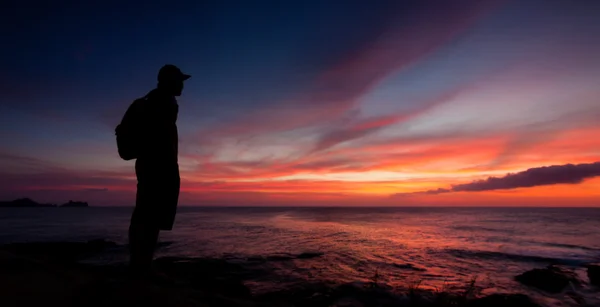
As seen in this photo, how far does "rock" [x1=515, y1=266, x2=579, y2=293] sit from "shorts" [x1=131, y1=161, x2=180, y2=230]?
1441 cm

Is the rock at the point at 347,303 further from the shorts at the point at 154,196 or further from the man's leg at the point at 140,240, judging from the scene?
the shorts at the point at 154,196

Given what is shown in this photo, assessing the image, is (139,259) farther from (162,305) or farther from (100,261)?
(100,261)

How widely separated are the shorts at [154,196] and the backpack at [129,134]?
0.68 ft

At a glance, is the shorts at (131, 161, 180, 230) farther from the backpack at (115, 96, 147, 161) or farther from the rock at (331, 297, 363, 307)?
the rock at (331, 297, 363, 307)

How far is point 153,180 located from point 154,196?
0.75ft

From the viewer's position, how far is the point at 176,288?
4805mm

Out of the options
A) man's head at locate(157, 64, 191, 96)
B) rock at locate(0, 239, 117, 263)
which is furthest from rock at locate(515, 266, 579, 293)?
rock at locate(0, 239, 117, 263)

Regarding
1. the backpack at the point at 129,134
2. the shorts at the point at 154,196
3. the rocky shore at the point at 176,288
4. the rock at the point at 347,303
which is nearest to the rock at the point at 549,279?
the rocky shore at the point at 176,288

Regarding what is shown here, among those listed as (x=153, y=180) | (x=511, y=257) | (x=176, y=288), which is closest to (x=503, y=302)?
(x=176, y=288)

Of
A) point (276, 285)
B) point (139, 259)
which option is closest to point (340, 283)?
point (276, 285)

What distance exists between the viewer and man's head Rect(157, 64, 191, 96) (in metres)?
4.36

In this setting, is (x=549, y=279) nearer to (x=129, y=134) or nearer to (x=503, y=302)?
(x=503, y=302)

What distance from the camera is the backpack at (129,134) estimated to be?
13.2ft

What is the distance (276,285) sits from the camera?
1130cm
